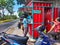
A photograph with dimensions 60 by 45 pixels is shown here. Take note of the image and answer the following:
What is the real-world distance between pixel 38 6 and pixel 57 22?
171cm

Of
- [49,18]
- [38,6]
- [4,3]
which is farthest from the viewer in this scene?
[4,3]

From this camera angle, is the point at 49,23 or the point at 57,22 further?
the point at 49,23

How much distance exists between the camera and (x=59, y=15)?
12.4 metres

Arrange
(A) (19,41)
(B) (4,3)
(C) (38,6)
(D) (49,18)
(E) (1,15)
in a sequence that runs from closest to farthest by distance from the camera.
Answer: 1. (A) (19,41)
2. (C) (38,6)
3. (D) (49,18)
4. (B) (4,3)
5. (E) (1,15)

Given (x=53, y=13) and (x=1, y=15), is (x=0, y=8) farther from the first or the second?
(x=53, y=13)

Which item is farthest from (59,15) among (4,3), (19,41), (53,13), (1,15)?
(1,15)

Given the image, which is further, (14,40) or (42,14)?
(42,14)

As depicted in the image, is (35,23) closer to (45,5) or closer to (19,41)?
(45,5)

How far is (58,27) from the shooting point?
10477 mm

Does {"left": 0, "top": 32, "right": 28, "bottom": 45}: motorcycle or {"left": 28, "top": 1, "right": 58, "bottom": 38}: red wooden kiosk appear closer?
{"left": 0, "top": 32, "right": 28, "bottom": 45}: motorcycle

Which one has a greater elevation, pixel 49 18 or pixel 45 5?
pixel 45 5

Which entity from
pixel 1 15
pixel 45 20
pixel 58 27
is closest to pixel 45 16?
pixel 45 20

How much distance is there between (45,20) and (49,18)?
0.33m

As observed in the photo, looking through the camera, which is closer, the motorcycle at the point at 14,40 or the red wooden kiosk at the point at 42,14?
the motorcycle at the point at 14,40
